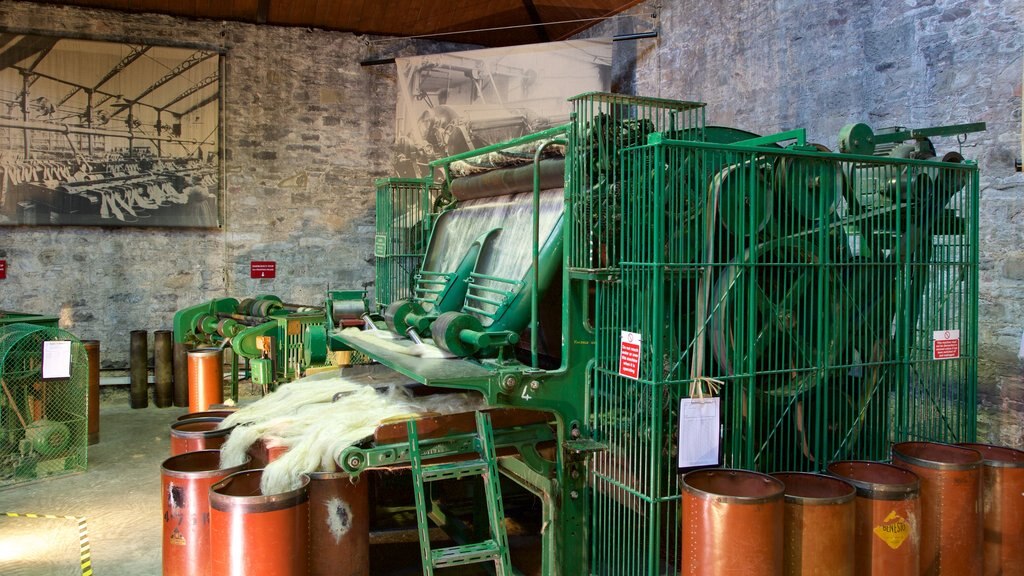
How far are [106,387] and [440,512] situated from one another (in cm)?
709

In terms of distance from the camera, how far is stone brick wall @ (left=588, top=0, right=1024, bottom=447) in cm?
620

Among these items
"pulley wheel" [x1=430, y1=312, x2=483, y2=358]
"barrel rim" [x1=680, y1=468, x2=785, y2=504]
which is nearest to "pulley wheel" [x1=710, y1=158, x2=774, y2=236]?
"barrel rim" [x1=680, y1=468, x2=785, y2=504]

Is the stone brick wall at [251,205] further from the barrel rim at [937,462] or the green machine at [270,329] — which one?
the barrel rim at [937,462]

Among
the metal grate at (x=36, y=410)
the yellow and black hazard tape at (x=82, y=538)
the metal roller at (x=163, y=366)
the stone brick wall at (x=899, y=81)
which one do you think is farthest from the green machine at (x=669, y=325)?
the metal roller at (x=163, y=366)

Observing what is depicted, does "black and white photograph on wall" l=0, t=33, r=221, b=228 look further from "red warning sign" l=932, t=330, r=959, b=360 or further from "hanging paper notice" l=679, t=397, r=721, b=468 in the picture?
"red warning sign" l=932, t=330, r=959, b=360

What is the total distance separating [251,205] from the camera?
38.8 ft

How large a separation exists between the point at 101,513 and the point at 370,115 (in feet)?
24.5

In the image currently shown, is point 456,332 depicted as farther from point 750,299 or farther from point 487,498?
point 750,299

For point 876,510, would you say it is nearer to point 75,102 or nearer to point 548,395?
point 548,395

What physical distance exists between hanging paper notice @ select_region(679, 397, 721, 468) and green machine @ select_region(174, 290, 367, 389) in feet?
10.4

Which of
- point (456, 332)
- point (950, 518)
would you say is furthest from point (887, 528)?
point (456, 332)

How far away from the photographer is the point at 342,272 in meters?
12.3

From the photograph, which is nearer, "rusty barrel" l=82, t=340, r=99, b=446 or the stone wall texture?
the stone wall texture

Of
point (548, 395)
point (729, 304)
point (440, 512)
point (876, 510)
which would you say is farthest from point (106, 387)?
point (876, 510)
